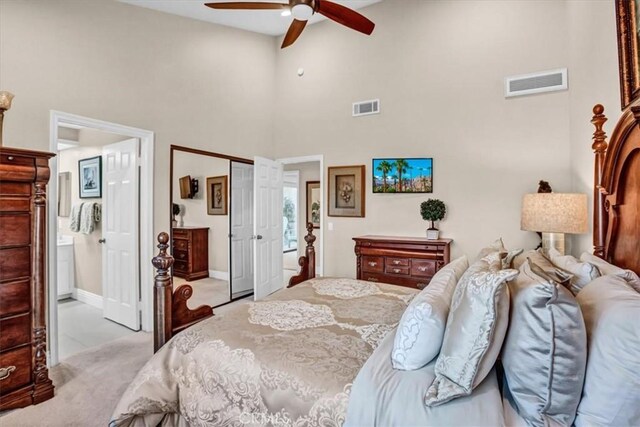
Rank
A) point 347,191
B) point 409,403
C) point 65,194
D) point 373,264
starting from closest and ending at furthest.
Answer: point 409,403, point 373,264, point 347,191, point 65,194

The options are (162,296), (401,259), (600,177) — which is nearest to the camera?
(162,296)

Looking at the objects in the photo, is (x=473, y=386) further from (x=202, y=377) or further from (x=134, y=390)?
(x=134, y=390)

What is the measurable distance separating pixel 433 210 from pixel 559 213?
1.52 metres

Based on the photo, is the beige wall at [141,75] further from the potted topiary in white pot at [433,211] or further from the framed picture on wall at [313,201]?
the potted topiary in white pot at [433,211]

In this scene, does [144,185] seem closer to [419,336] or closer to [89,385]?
[89,385]

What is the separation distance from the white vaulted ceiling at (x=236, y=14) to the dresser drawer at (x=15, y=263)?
267cm

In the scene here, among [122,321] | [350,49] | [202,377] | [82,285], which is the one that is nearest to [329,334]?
[202,377]

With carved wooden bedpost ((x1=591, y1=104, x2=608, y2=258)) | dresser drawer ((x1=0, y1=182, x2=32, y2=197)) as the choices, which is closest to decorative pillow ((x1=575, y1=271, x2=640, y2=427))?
carved wooden bedpost ((x1=591, y1=104, x2=608, y2=258))

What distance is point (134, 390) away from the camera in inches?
62.0

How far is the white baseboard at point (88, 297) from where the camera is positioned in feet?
14.3

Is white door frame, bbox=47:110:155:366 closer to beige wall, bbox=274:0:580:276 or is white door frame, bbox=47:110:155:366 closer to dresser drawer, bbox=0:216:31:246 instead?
dresser drawer, bbox=0:216:31:246

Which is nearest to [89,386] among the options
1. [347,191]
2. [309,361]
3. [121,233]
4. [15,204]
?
[15,204]

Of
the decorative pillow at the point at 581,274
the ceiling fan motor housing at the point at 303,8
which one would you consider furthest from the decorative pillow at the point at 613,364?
the ceiling fan motor housing at the point at 303,8

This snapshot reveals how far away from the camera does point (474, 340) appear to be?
1.13 m
